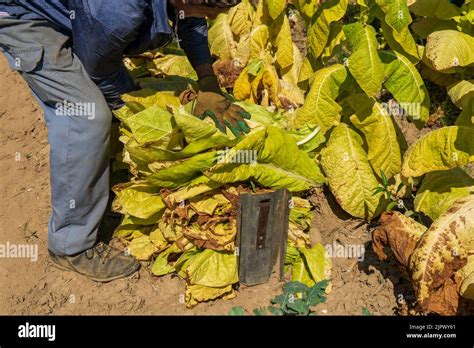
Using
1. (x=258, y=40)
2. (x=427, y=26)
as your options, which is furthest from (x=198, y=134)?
(x=427, y=26)

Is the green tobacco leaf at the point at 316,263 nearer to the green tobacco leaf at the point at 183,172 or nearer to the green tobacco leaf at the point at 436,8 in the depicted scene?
the green tobacco leaf at the point at 183,172

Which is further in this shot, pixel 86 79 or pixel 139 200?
pixel 139 200

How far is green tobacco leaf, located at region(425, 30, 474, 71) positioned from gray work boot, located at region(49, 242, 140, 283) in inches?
75.2

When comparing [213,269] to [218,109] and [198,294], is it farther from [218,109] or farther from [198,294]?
[218,109]

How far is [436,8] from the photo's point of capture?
3797 millimetres

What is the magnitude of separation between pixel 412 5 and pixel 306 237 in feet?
5.04

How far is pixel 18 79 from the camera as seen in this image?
4762mm

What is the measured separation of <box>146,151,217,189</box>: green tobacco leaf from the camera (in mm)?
3076

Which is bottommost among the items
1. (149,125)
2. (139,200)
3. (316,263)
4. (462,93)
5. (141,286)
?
(141,286)

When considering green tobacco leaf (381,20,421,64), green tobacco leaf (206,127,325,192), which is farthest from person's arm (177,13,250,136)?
green tobacco leaf (381,20,421,64)

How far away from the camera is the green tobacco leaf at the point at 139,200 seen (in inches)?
129

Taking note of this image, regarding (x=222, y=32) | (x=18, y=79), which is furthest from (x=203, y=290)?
(x=18, y=79)

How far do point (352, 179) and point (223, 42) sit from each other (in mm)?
1394

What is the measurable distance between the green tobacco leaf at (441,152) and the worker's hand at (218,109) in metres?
0.81
